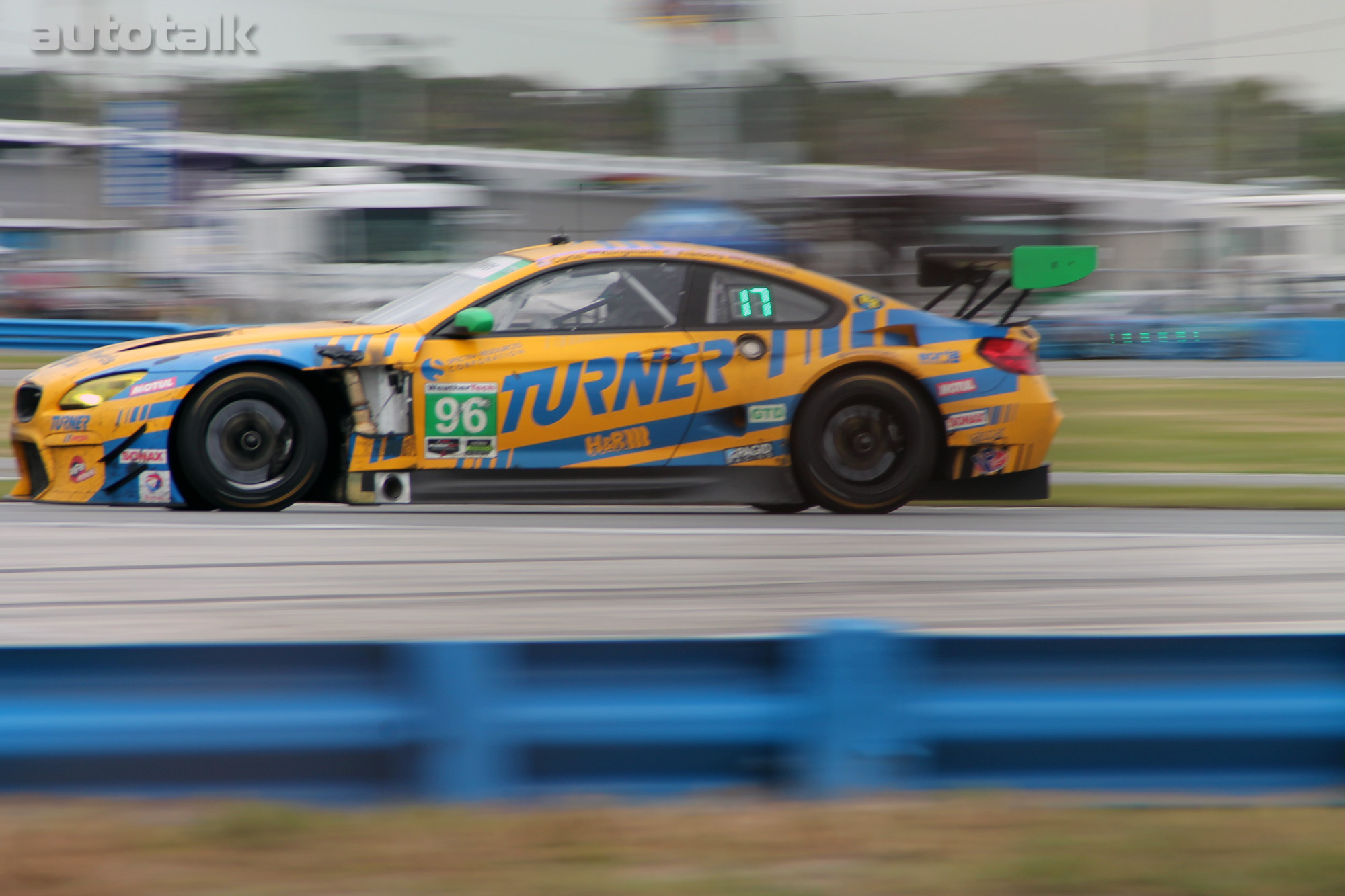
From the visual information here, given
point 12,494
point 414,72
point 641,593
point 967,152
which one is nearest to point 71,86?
point 414,72

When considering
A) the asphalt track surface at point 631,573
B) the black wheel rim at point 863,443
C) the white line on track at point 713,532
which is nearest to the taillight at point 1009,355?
the black wheel rim at point 863,443

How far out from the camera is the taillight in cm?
695

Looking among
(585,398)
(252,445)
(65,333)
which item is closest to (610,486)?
(585,398)

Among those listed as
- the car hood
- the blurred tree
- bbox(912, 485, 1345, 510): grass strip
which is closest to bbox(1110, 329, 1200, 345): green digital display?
A: the blurred tree

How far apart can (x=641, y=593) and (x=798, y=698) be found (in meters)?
2.15

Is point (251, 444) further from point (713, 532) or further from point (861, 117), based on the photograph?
point (861, 117)

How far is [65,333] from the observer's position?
57.2 ft

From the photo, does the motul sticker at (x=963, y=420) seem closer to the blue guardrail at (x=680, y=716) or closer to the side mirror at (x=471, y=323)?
the side mirror at (x=471, y=323)

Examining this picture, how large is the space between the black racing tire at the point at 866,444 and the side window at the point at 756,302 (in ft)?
1.13

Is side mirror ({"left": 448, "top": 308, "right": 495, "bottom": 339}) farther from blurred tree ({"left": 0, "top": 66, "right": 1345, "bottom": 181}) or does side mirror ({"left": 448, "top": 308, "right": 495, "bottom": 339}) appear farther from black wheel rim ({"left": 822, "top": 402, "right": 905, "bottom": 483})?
blurred tree ({"left": 0, "top": 66, "right": 1345, "bottom": 181})

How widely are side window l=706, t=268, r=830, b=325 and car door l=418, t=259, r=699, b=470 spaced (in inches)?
7.1

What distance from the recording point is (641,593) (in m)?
5.01

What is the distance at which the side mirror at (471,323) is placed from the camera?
6430mm

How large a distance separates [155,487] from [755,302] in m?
2.73
